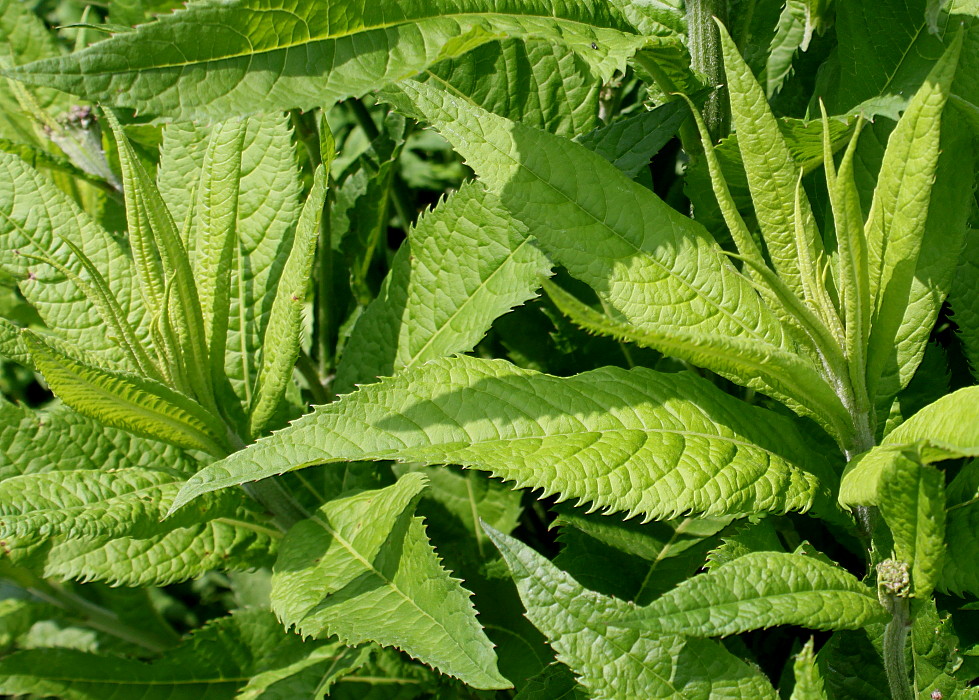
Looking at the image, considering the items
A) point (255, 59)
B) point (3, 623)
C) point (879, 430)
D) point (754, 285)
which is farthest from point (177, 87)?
point (3, 623)

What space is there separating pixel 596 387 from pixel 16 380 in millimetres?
2063

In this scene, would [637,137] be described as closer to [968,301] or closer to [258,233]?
[968,301]

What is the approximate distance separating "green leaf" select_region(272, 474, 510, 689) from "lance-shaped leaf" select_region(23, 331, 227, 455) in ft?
0.77

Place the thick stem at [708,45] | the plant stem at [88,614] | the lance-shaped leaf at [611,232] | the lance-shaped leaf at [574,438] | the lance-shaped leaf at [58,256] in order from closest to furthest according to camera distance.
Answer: the lance-shaped leaf at [574,438] → the lance-shaped leaf at [611,232] → the thick stem at [708,45] → the lance-shaped leaf at [58,256] → the plant stem at [88,614]

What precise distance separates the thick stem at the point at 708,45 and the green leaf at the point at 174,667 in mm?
1199

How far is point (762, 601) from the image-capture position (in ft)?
3.20

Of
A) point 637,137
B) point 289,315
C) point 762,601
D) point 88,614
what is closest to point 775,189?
point 637,137

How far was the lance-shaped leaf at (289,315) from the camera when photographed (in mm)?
1423

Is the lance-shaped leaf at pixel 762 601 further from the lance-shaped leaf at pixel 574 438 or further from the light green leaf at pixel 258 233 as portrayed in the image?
the light green leaf at pixel 258 233

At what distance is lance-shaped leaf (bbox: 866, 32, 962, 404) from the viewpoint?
3.50 ft

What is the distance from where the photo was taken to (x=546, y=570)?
1.13 metres

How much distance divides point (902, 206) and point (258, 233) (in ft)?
3.72

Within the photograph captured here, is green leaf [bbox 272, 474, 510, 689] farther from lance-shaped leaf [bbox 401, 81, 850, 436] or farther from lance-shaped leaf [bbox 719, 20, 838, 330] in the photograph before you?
lance-shaped leaf [bbox 719, 20, 838, 330]

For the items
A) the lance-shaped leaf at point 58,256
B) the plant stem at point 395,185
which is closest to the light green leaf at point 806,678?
the lance-shaped leaf at point 58,256
